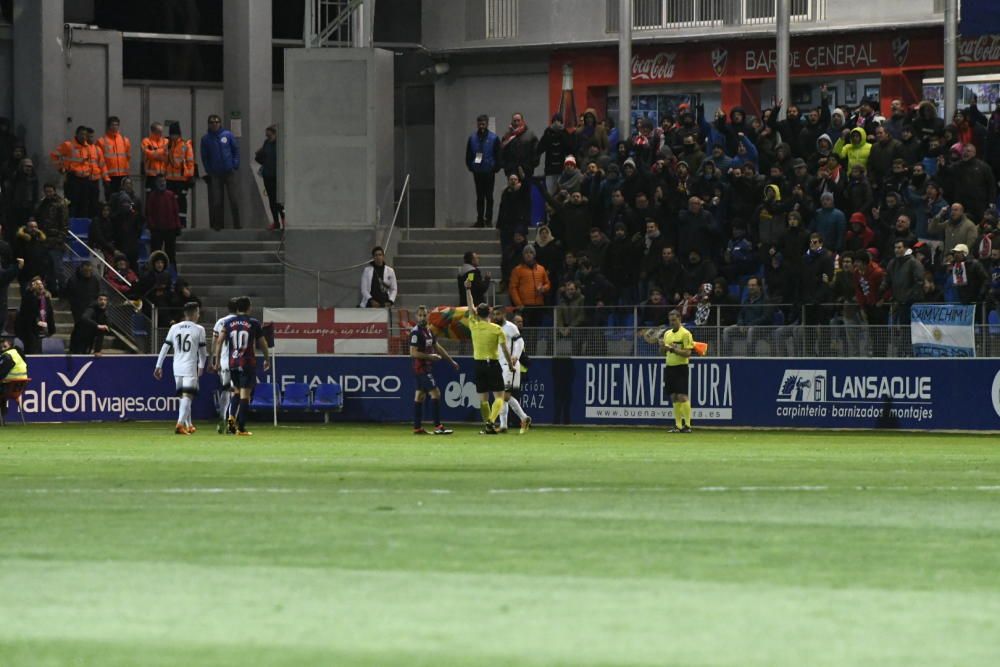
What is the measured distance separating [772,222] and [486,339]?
5357mm

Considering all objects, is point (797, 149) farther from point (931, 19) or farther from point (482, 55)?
point (482, 55)

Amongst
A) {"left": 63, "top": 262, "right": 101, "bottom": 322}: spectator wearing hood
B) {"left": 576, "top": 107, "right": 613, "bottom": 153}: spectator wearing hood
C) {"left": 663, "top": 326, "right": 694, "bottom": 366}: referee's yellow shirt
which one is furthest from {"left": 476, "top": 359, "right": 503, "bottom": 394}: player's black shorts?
{"left": 63, "top": 262, "right": 101, "bottom": 322}: spectator wearing hood

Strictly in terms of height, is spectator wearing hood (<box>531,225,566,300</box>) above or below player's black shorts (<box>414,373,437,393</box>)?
above

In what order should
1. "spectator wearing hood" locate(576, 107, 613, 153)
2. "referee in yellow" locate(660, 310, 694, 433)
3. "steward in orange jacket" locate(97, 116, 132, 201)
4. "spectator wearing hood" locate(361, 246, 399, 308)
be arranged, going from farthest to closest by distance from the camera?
"steward in orange jacket" locate(97, 116, 132, 201) < "spectator wearing hood" locate(576, 107, 613, 153) < "spectator wearing hood" locate(361, 246, 399, 308) < "referee in yellow" locate(660, 310, 694, 433)

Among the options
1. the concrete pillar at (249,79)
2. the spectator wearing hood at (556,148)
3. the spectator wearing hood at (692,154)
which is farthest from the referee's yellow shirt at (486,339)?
the concrete pillar at (249,79)

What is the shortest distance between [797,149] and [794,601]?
24497mm

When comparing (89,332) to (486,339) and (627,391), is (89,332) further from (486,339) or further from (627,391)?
(627,391)

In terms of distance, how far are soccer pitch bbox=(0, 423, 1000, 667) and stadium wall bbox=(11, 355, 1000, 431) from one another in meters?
11.3

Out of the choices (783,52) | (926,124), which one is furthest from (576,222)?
(783,52)

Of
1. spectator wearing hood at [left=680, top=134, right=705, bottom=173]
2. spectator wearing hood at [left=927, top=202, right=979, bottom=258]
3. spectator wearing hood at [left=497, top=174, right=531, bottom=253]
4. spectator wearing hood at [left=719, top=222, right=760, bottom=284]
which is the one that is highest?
spectator wearing hood at [left=680, top=134, right=705, bottom=173]

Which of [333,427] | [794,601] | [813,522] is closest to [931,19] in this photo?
[333,427]

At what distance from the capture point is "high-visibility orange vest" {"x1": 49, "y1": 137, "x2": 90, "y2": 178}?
37.2 meters

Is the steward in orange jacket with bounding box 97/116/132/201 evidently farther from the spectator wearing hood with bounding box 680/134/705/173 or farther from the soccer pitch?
the soccer pitch

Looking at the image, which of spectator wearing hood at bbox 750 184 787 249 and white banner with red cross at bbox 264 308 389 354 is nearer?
spectator wearing hood at bbox 750 184 787 249
